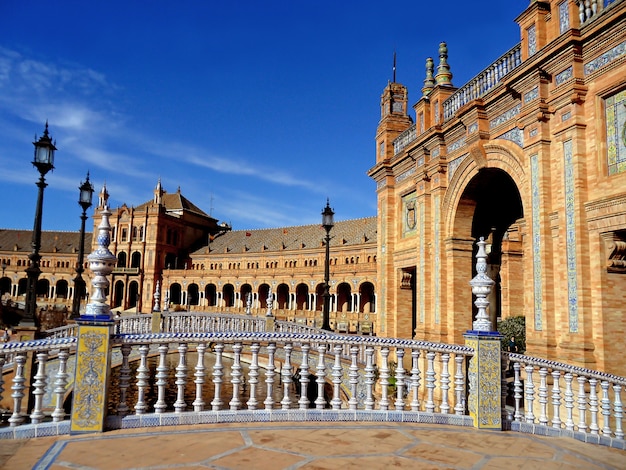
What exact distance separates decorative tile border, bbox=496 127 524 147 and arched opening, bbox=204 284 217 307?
5438 cm

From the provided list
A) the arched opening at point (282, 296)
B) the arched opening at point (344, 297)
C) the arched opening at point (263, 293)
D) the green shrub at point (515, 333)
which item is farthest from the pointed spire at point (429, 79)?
the arched opening at point (263, 293)

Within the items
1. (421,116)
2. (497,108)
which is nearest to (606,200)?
(497,108)

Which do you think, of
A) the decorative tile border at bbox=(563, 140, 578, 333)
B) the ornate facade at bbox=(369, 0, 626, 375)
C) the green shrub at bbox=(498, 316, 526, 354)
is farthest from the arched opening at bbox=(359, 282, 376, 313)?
the decorative tile border at bbox=(563, 140, 578, 333)

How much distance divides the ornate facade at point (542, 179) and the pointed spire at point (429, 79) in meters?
0.11

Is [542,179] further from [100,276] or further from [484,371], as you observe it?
[100,276]

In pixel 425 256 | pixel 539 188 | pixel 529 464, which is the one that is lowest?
pixel 529 464

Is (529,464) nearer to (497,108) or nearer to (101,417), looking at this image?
(101,417)

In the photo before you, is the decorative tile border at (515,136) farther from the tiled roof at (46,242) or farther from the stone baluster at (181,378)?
the tiled roof at (46,242)

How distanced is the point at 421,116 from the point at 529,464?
501 inches

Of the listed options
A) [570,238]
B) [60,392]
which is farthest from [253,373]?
[570,238]

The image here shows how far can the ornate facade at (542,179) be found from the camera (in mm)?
8664

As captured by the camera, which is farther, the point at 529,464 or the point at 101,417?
the point at 101,417

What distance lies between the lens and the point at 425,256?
48.9ft

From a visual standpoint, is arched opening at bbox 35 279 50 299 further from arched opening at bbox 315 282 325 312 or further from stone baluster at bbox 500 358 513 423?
stone baluster at bbox 500 358 513 423
